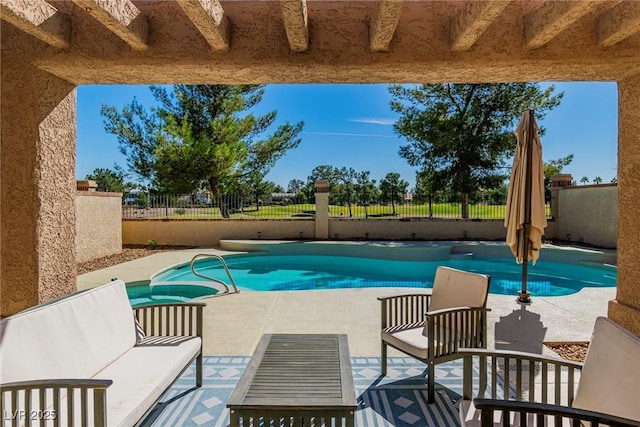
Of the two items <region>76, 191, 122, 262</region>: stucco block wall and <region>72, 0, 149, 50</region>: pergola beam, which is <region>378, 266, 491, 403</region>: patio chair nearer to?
<region>72, 0, 149, 50</region>: pergola beam

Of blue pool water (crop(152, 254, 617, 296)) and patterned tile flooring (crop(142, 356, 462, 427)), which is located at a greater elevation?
patterned tile flooring (crop(142, 356, 462, 427))

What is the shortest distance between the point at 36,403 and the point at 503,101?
16809 millimetres

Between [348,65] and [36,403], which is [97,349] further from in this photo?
[348,65]

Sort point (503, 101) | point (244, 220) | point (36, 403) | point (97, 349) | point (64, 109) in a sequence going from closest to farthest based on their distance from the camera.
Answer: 1. point (36, 403)
2. point (97, 349)
3. point (64, 109)
4. point (244, 220)
5. point (503, 101)

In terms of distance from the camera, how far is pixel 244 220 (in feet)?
42.8

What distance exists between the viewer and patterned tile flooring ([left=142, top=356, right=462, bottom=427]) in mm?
2572

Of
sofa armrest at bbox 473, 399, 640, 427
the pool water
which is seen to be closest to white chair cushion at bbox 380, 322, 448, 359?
sofa armrest at bbox 473, 399, 640, 427

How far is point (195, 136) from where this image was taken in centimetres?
1595

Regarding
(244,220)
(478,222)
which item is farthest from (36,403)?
(478,222)

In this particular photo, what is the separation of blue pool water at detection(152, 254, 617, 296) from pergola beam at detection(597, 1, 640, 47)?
5623 millimetres

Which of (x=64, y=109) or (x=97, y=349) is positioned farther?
(x=64, y=109)

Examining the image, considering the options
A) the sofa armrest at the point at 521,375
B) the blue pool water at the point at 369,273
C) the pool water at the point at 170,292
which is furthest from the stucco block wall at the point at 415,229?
the sofa armrest at the point at 521,375

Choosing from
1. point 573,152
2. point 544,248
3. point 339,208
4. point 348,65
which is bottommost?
point 544,248

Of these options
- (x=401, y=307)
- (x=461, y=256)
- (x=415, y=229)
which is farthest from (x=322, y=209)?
(x=401, y=307)
